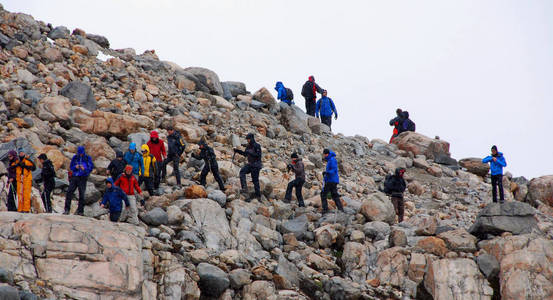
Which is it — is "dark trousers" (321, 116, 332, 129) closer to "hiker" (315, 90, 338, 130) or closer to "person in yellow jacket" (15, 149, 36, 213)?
"hiker" (315, 90, 338, 130)

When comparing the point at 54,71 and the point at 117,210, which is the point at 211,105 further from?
the point at 117,210

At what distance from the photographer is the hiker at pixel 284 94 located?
106 feet

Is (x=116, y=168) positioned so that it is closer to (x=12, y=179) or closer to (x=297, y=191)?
(x=12, y=179)

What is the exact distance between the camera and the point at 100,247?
1220cm

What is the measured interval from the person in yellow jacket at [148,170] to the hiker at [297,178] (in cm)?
515

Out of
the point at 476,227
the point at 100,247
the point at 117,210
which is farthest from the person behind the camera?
the point at 476,227

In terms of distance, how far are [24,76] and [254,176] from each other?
1263cm

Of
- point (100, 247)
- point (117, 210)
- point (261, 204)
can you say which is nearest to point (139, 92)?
point (261, 204)

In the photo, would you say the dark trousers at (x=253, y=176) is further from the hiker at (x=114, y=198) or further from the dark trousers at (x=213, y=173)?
the hiker at (x=114, y=198)

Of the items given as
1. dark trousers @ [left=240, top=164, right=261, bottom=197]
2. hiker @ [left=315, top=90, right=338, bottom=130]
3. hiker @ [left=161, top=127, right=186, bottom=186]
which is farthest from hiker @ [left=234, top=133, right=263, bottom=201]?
hiker @ [left=315, top=90, right=338, bottom=130]

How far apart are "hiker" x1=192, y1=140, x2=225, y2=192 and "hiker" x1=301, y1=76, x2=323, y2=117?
43.4ft

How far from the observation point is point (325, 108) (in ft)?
104

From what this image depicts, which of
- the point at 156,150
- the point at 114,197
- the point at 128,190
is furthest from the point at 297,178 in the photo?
the point at 114,197

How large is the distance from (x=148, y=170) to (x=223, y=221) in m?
3.11
